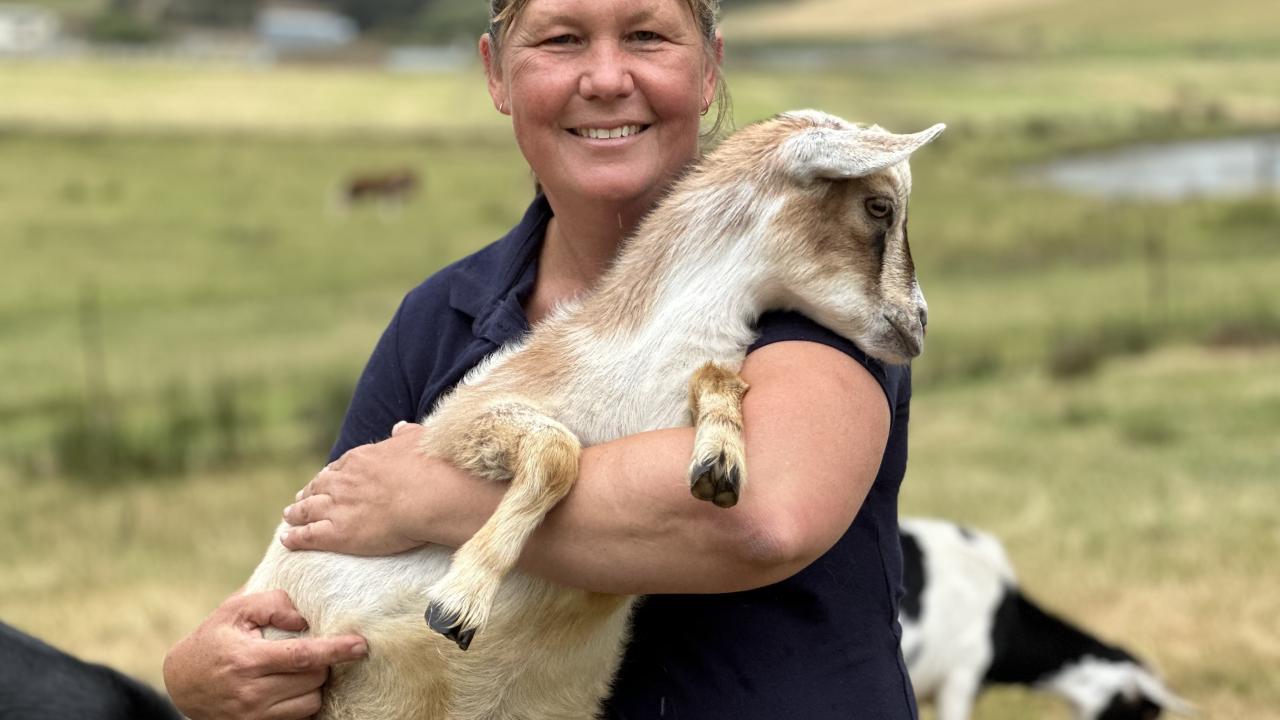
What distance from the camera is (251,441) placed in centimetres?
1367

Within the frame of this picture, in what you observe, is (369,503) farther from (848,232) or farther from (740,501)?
(848,232)

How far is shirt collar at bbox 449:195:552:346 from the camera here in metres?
3.44

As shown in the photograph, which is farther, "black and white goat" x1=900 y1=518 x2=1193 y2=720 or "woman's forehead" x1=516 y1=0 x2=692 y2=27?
"black and white goat" x1=900 y1=518 x2=1193 y2=720

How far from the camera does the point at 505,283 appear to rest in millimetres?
3484

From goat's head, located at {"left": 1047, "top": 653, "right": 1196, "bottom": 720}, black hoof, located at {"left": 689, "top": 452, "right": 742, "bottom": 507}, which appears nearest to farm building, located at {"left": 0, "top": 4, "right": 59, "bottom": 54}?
goat's head, located at {"left": 1047, "top": 653, "right": 1196, "bottom": 720}

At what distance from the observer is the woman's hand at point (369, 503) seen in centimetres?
298

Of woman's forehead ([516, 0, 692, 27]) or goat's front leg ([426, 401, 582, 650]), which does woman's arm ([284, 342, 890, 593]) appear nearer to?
goat's front leg ([426, 401, 582, 650])

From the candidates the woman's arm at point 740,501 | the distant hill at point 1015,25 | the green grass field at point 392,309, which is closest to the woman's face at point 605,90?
the woman's arm at point 740,501

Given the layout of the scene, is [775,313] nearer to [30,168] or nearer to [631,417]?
[631,417]

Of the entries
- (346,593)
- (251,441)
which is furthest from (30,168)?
(346,593)

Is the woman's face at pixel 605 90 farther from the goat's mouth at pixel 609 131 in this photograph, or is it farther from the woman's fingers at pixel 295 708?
the woman's fingers at pixel 295 708

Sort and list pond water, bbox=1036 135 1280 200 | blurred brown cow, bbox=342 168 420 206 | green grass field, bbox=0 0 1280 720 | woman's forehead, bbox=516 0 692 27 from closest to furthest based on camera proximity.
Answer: woman's forehead, bbox=516 0 692 27 → green grass field, bbox=0 0 1280 720 → blurred brown cow, bbox=342 168 420 206 → pond water, bbox=1036 135 1280 200

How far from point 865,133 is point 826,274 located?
281 millimetres

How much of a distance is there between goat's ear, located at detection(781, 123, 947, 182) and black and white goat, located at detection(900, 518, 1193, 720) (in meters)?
4.09
